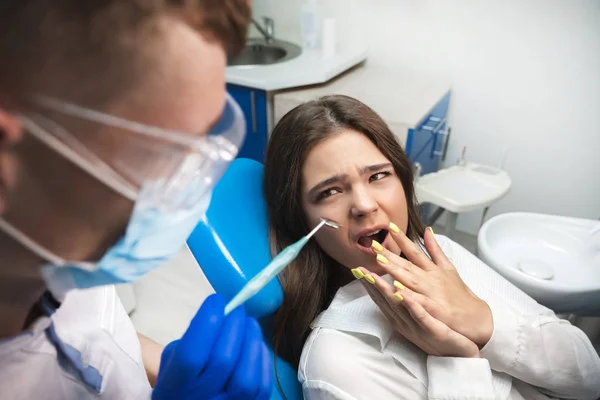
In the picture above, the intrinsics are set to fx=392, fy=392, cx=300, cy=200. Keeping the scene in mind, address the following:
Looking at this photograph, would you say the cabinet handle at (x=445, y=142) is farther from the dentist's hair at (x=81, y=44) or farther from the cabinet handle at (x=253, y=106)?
the dentist's hair at (x=81, y=44)

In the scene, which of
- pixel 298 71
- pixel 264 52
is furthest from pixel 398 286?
pixel 264 52

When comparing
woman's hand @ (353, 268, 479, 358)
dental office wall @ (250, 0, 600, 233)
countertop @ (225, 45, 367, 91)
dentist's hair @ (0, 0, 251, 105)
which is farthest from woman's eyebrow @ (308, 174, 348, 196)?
dental office wall @ (250, 0, 600, 233)

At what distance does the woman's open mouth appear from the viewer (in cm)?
109

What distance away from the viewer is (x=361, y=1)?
6.91 feet

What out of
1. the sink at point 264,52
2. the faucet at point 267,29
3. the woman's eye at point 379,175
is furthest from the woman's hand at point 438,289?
the faucet at point 267,29

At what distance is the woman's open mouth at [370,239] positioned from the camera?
42.9 inches

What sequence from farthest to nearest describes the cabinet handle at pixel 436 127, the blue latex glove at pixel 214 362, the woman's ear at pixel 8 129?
the cabinet handle at pixel 436 127 < the blue latex glove at pixel 214 362 < the woman's ear at pixel 8 129

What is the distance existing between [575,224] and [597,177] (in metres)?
0.52

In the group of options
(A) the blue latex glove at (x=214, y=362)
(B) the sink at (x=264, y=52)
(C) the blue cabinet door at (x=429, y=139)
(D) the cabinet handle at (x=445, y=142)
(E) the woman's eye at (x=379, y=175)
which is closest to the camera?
(A) the blue latex glove at (x=214, y=362)

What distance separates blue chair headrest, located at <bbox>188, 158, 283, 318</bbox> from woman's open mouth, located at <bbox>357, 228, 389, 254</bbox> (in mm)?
265

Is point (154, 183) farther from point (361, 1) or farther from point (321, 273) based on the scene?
point (361, 1)

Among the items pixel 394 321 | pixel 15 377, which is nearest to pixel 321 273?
pixel 394 321

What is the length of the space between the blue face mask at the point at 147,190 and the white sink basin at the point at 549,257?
1.28 m

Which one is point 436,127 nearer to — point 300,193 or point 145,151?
point 300,193
